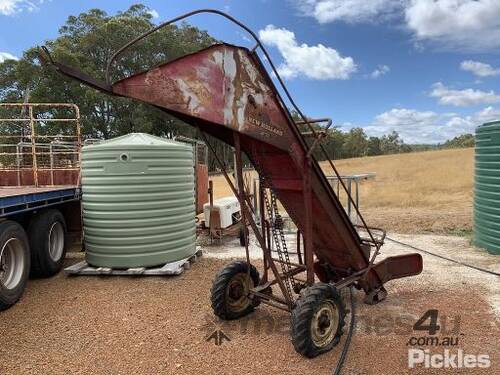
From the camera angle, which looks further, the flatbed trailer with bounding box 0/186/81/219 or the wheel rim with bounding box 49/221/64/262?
the wheel rim with bounding box 49/221/64/262

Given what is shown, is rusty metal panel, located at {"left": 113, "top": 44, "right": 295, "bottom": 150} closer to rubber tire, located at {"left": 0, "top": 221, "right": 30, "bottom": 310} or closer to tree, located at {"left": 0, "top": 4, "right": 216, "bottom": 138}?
rubber tire, located at {"left": 0, "top": 221, "right": 30, "bottom": 310}

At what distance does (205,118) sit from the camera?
3689mm

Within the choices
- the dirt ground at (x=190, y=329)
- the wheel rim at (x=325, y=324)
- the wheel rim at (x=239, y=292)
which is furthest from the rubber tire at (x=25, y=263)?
the wheel rim at (x=325, y=324)

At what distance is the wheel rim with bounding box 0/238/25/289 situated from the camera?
584 centimetres

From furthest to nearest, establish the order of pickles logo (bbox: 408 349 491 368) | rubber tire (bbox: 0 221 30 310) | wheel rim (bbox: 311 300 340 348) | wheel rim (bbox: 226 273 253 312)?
rubber tire (bbox: 0 221 30 310) < wheel rim (bbox: 226 273 253 312) < wheel rim (bbox: 311 300 340 348) < pickles logo (bbox: 408 349 491 368)

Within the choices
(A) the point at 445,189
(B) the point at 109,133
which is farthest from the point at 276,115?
(B) the point at 109,133

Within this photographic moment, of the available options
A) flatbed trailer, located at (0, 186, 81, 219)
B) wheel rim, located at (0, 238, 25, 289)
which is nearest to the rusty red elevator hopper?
flatbed trailer, located at (0, 186, 81, 219)

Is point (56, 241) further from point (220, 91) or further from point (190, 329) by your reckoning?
point (220, 91)

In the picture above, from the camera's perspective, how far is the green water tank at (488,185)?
27.5 ft

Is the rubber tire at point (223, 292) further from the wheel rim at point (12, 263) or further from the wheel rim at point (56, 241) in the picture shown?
the wheel rim at point (56, 241)

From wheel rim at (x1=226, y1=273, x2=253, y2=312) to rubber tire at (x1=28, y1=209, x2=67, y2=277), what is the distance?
345 cm

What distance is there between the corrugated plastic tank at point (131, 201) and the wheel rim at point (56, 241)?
0.47 meters

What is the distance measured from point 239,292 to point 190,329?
710 mm

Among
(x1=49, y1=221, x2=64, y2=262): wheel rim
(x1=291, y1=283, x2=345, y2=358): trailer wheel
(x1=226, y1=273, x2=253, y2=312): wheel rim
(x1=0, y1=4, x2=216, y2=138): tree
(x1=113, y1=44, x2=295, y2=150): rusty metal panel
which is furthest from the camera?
(x1=0, y1=4, x2=216, y2=138): tree
